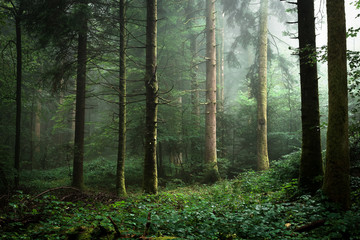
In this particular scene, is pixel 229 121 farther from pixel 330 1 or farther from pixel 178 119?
pixel 330 1

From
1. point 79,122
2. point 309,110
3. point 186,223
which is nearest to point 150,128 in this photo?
point 79,122

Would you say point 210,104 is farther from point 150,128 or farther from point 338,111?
point 338,111

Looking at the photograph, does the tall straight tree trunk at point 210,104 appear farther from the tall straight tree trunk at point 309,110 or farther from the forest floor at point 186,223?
the forest floor at point 186,223

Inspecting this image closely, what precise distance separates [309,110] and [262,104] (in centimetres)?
784

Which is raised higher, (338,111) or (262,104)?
(262,104)

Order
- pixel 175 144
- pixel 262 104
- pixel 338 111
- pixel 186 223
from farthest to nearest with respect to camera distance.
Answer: pixel 175 144, pixel 262 104, pixel 338 111, pixel 186 223

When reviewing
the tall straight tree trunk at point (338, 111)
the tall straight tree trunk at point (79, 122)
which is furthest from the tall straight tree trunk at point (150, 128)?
the tall straight tree trunk at point (338, 111)

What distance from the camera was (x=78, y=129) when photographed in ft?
31.9

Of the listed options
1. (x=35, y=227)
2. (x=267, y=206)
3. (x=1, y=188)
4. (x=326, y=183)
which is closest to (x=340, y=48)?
(x=326, y=183)

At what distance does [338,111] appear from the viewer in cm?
416

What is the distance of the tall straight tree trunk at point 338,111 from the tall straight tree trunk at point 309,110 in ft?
2.91

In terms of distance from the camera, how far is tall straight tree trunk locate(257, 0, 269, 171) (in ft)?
42.0

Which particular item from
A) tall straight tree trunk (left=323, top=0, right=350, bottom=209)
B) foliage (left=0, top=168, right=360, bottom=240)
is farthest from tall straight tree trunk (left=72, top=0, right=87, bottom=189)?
tall straight tree trunk (left=323, top=0, right=350, bottom=209)

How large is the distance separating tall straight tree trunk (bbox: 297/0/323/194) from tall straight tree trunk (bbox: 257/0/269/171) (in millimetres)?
7512
